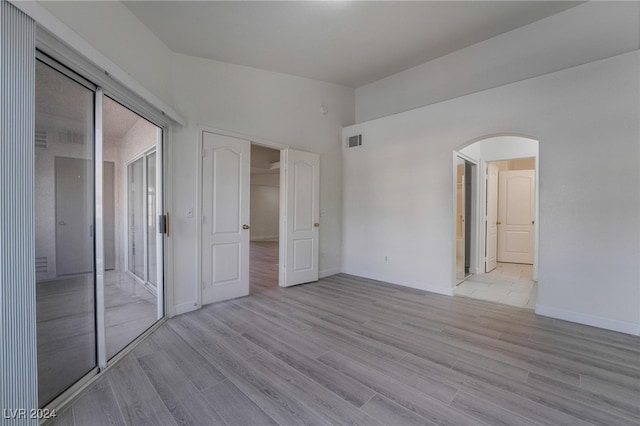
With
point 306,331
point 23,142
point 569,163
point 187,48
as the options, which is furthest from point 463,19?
point 23,142

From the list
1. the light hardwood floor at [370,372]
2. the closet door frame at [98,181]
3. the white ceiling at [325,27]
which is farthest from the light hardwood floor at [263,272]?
the white ceiling at [325,27]

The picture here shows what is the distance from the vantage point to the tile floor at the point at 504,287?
12.6ft

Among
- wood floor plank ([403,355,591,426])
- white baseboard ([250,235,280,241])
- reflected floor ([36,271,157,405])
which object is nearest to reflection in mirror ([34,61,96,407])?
reflected floor ([36,271,157,405])

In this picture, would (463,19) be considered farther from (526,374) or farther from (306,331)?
(306,331)

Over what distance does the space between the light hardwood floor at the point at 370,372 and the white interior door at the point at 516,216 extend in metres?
3.85

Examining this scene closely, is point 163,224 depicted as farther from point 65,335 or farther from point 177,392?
point 177,392

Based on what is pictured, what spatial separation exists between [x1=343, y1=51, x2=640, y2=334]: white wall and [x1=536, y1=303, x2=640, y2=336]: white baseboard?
1 centimetres

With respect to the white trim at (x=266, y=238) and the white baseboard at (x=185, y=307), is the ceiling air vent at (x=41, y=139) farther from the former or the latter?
the white trim at (x=266, y=238)

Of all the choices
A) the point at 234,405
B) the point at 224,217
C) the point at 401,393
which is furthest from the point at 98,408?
the point at 224,217

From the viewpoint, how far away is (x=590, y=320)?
2.97 m

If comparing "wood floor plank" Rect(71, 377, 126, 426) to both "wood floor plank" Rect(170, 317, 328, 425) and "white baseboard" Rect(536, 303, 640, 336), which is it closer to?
"wood floor plank" Rect(170, 317, 328, 425)

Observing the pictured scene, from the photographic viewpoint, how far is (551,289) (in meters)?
3.21

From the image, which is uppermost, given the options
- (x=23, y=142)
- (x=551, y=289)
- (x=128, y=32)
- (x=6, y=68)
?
(x=128, y=32)

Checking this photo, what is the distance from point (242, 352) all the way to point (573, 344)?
3170 mm
